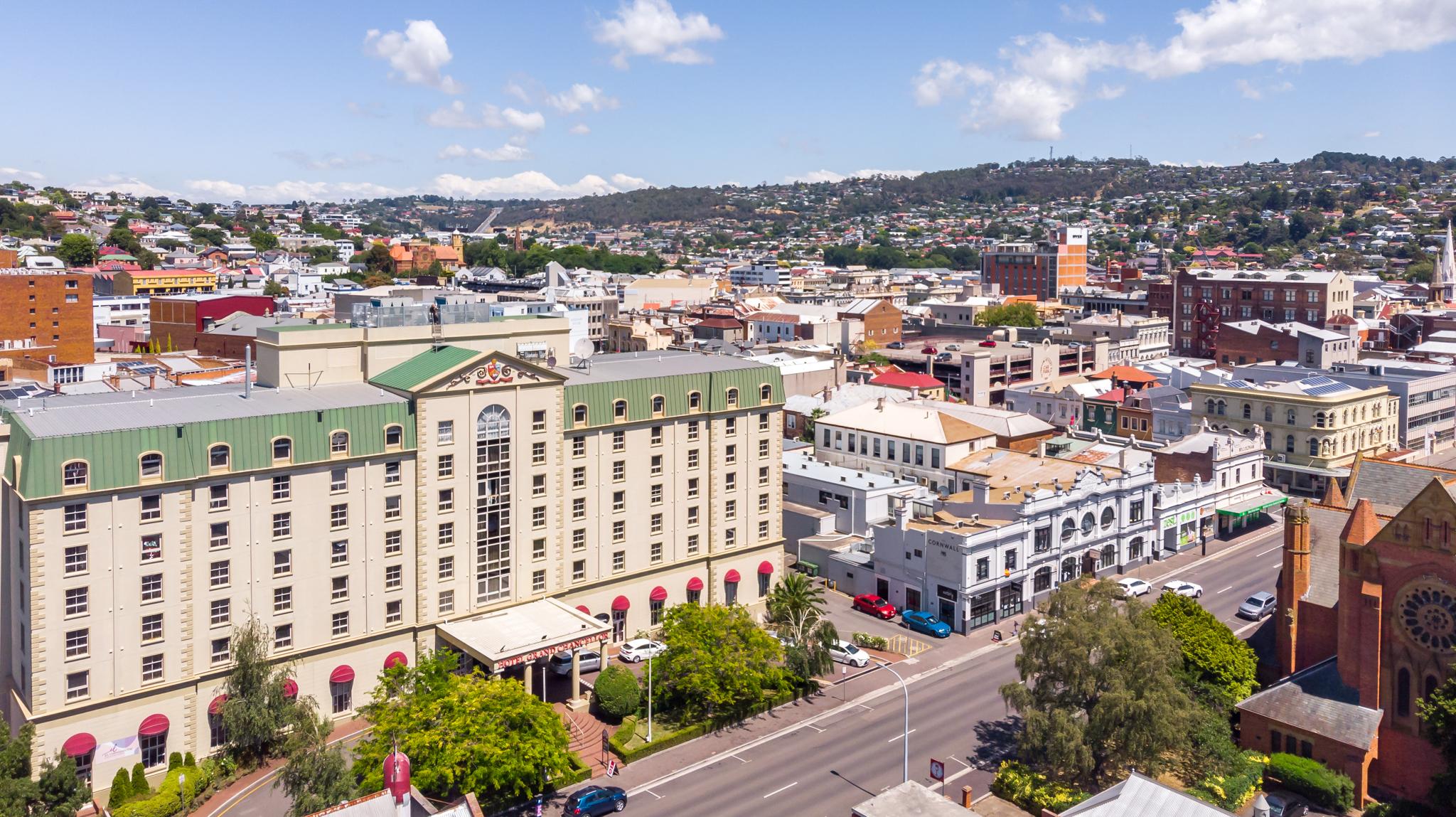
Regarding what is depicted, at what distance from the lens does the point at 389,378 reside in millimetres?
64062

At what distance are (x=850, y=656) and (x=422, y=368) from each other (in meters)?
30.2

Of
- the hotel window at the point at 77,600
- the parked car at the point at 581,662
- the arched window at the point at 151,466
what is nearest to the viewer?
the hotel window at the point at 77,600

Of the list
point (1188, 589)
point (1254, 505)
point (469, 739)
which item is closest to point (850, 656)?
point (469, 739)

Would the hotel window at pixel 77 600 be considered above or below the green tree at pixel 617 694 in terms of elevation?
above

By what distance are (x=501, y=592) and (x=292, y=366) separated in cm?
1715

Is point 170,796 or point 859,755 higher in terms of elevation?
point 170,796

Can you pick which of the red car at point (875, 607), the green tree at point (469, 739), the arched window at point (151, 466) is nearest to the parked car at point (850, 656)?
the red car at point (875, 607)

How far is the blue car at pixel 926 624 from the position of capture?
72.7 m

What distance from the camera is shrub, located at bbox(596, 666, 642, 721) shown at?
59688 mm

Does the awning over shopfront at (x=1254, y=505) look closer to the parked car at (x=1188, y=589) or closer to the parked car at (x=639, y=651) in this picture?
the parked car at (x=1188, y=589)

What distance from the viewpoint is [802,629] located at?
2532 inches

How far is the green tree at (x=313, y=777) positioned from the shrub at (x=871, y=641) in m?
34.2

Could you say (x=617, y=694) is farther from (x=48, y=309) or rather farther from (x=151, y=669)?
(x=48, y=309)

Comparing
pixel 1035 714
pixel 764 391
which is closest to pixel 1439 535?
pixel 1035 714
